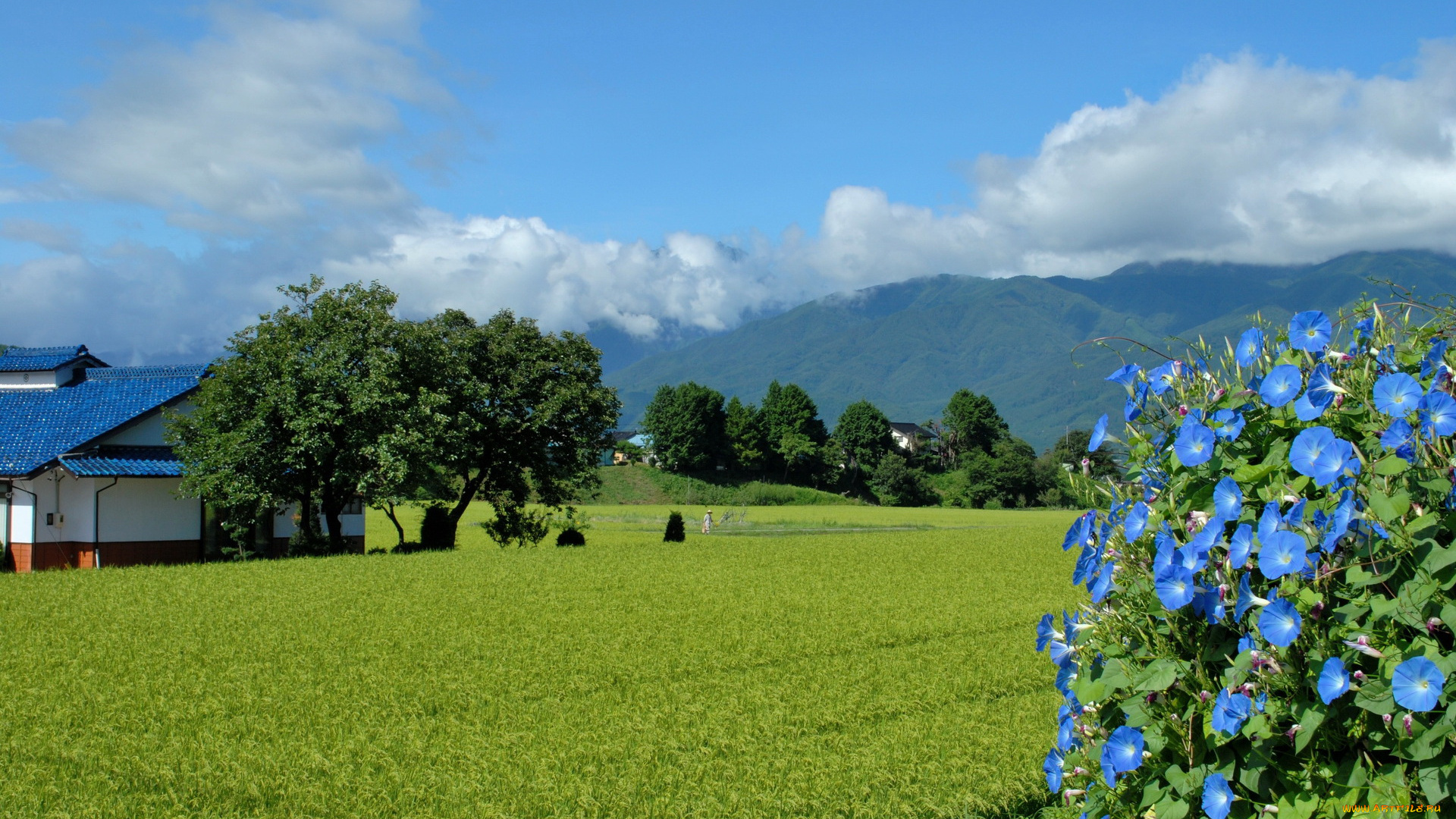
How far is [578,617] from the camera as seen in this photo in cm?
1398

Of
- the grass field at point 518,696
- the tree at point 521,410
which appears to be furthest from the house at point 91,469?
the tree at point 521,410

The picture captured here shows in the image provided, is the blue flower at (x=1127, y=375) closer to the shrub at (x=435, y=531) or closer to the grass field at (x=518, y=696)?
the grass field at (x=518, y=696)

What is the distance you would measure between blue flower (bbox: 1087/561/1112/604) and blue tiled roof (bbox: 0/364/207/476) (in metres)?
23.9

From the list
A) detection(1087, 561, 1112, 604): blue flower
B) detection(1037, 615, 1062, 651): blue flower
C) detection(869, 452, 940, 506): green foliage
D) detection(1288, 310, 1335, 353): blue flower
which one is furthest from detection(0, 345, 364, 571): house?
detection(869, 452, 940, 506): green foliage

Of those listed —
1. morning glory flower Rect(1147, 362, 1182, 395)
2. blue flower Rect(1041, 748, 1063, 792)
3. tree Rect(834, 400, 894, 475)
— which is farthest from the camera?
tree Rect(834, 400, 894, 475)

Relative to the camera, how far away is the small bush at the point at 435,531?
29344mm

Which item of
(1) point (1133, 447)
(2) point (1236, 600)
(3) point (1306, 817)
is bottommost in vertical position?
(3) point (1306, 817)

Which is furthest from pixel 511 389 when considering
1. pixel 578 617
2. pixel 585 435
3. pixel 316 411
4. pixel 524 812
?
pixel 524 812

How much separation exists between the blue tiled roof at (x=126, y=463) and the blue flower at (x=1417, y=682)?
2431cm

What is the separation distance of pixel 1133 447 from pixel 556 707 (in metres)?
6.89

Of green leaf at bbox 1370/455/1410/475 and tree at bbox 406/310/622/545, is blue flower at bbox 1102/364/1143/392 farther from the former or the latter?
tree at bbox 406/310/622/545

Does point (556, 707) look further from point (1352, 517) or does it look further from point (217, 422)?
point (217, 422)

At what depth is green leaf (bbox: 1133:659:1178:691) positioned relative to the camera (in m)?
2.32

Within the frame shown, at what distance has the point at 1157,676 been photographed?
235 centimetres
